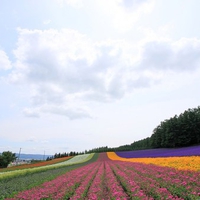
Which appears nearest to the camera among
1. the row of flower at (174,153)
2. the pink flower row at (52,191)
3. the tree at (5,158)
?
the pink flower row at (52,191)

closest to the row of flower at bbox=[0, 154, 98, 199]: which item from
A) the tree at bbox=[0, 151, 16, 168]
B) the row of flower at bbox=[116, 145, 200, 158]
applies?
the row of flower at bbox=[116, 145, 200, 158]

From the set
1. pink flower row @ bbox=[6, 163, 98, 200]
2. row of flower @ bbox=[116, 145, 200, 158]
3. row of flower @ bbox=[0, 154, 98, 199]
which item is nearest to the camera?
pink flower row @ bbox=[6, 163, 98, 200]

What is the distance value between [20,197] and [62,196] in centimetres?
162

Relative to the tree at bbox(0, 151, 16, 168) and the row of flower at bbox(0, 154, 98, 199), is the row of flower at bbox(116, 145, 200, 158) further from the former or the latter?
the tree at bbox(0, 151, 16, 168)

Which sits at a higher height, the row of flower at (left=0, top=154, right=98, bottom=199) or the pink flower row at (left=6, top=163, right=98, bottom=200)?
the row of flower at (left=0, top=154, right=98, bottom=199)

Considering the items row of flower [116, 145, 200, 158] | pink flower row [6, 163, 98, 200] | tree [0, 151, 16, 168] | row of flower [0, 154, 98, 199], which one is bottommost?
pink flower row [6, 163, 98, 200]

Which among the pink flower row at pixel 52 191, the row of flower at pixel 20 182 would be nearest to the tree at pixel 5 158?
the row of flower at pixel 20 182

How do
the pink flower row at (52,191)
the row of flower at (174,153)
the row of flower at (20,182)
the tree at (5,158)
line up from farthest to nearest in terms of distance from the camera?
the tree at (5,158)
the row of flower at (174,153)
the row of flower at (20,182)
the pink flower row at (52,191)

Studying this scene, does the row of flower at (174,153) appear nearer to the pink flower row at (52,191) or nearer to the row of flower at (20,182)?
the row of flower at (20,182)

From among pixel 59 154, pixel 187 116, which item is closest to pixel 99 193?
pixel 187 116

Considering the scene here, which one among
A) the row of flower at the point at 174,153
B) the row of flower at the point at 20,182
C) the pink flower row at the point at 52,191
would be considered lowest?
the pink flower row at the point at 52,191

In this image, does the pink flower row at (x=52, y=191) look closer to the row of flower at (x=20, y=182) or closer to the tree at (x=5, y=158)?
the row of flower at (x=20, y=182)

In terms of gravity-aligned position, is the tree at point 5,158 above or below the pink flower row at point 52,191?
above

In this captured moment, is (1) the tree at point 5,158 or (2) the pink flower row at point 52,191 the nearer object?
(2) the pink flower row at point 52,191
